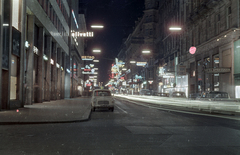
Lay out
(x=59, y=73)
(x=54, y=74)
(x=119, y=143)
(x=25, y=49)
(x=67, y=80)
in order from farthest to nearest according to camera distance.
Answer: (x=67, y=80)
(x=59, y=73)
(x=54, y=74)
(x=25, y=49)
(x=119, y=143)

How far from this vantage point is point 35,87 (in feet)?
97.8

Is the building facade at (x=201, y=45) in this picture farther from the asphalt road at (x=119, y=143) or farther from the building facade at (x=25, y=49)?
the asphalt road at (x=119, y=143)

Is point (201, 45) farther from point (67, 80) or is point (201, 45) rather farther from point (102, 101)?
Answer: point (102, 101)

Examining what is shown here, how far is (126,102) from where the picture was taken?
4019 centimetres

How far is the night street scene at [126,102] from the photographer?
8.15m

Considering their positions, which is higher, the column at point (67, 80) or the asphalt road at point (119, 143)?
the column at point (67, 80)

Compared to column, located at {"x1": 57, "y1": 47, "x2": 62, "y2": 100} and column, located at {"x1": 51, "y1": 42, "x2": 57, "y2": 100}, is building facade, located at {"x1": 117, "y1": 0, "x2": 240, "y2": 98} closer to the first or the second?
column, located at {"x1": 51, "y1": 42, "x2": 57, "y2": 100}

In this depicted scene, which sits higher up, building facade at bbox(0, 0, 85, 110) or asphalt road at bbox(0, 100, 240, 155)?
building facade at bbox(0, 0, 85, 110)

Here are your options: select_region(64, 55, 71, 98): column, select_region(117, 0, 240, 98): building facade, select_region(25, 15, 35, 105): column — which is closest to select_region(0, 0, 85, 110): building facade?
select_region(25, 15, 35, 105): column

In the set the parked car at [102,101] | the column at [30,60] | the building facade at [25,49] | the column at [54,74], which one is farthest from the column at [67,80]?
the parked car at [102,101]

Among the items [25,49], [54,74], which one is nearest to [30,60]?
[25,49]

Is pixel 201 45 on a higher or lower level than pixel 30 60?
higher

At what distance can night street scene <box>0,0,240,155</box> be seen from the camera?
8148 millimetres

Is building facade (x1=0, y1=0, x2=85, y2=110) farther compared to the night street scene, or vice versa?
building facade (x1=0, y1=0, x2=85, y2=110)
